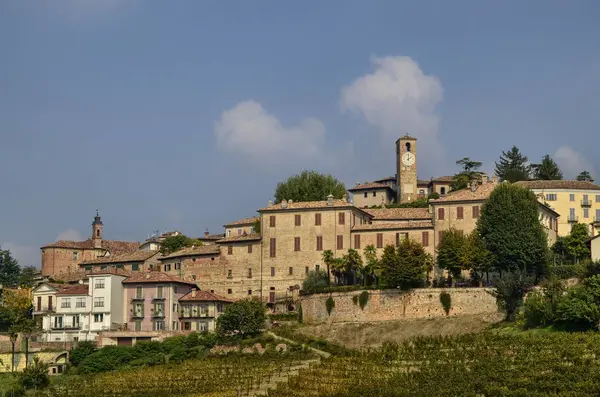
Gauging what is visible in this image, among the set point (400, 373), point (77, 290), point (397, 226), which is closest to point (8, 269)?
point (77, 290)

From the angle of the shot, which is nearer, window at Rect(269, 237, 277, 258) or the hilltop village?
the hilltop village

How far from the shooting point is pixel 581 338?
66062 mm

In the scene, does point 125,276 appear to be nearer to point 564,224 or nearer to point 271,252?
point 271,252

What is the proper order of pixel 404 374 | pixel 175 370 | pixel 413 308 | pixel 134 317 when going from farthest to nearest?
pixel 134 317, pixel 413 308, pixel 175 370, pixel 404 374

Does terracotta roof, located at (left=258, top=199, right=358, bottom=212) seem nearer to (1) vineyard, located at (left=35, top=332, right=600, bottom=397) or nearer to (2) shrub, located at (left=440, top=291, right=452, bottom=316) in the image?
(2) shrub, located at (left=440, top=291, right=452, bottom=316)

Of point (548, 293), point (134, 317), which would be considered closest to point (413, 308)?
point (548, 293)

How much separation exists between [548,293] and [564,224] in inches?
1164

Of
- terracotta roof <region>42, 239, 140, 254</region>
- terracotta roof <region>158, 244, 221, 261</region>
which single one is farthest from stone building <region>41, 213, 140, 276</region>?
terracotta roof <region>158, 244, 221, 261</region>

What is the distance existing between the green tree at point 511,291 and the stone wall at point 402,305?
41.0 inches

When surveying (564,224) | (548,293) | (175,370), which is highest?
(564,224)

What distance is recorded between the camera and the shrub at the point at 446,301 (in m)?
80.8

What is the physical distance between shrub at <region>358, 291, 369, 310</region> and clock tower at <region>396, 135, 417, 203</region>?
1338 inches

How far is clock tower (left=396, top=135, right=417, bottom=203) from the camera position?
117m

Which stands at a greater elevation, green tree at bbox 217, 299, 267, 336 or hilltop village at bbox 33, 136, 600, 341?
hilltop village at bbox 33, 136, 600, 341
